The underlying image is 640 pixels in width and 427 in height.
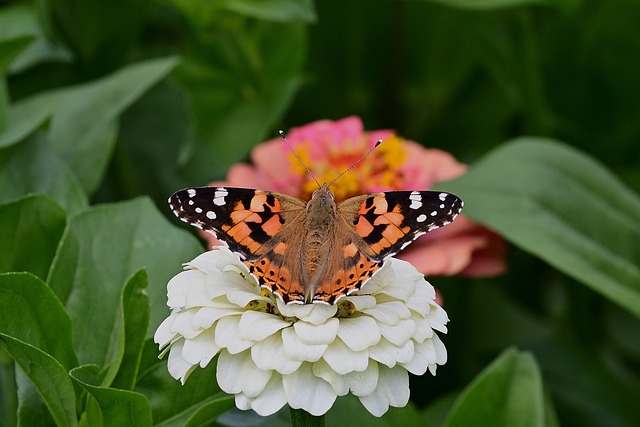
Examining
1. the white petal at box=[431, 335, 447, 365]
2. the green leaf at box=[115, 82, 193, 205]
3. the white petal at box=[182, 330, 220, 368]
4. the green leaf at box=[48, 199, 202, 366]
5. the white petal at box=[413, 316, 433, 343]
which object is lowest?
the green leaf at box=[115, 82, 193, 205]

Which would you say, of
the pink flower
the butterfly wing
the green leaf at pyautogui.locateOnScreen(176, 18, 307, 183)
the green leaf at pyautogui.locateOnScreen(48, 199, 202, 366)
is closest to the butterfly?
the butterfly wing

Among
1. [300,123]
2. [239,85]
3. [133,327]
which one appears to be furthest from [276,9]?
[133,327]

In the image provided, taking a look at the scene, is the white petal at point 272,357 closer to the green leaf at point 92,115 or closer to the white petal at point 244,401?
the white petal at point 244,401

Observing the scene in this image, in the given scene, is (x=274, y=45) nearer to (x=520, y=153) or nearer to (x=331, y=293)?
(x=520, y=153)

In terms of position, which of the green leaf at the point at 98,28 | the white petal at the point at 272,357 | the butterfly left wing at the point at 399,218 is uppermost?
the butterfly left wing at the point at 399,218

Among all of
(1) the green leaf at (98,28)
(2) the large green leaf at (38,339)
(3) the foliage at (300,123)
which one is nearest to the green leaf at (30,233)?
(3) the foliage at (300,123)

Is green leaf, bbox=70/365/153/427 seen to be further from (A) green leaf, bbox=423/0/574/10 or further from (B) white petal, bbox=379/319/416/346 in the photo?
(A) green leaf, bbox=423/0/574/10

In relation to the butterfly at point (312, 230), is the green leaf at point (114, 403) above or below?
below

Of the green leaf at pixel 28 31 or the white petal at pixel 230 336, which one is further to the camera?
the green leaf at pixel 28 31

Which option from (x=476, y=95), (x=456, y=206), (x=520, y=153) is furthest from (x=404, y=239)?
(x=476, y=95)
